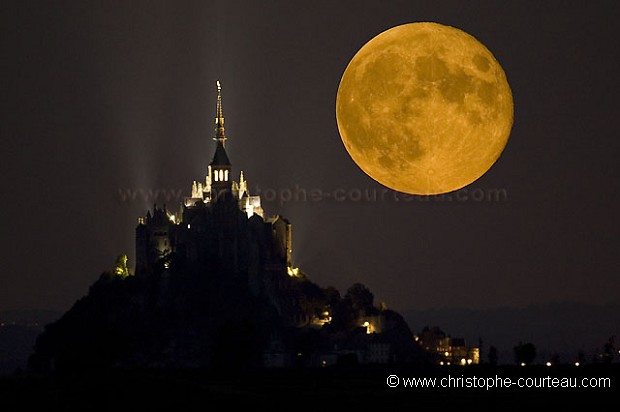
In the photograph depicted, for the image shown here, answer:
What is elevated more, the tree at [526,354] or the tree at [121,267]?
the tree at [121,267]

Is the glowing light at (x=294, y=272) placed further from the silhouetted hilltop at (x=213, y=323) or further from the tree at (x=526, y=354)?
the tree at (x=526, y=354)

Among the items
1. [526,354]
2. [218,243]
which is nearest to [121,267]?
[218,243]

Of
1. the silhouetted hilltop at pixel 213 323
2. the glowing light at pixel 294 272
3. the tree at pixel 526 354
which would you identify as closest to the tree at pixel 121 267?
the silhouetted hilltop at pixel 213 323

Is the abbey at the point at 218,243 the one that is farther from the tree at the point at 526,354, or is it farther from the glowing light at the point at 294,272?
the tree at the point at 526,354

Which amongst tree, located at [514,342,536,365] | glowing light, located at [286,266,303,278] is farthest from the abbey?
tree, located at [514,342,536,365]

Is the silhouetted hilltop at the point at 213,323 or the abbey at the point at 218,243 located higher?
the abbey at the point at 218,243

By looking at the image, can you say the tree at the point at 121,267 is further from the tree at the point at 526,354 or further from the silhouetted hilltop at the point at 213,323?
the tree at the point at 526,354

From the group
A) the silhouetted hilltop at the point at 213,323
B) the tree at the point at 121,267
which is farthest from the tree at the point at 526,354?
the tree at the point at 121,267

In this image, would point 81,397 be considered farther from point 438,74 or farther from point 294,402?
point 438,74

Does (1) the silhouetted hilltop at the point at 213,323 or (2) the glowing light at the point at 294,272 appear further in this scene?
(2) the glowing light at the point at 294,272

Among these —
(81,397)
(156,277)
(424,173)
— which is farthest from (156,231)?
(424,173)

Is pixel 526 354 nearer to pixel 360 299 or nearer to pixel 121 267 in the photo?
pixel 360 299
